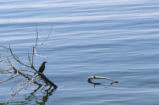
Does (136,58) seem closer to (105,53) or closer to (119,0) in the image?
(105,53)

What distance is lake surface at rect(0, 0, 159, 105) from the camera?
11.2 metres

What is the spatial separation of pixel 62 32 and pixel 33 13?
5.09 m

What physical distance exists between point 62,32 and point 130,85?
7.16m

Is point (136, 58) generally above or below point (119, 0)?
below

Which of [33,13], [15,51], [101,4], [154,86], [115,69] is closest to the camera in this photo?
[154,86]

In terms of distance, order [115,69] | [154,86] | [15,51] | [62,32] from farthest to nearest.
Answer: [62,32], [15,51], [115,69], [154,86]

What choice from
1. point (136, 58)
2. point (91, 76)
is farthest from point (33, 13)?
point (91, 76)

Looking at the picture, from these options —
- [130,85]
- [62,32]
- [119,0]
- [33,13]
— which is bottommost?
[130,85]

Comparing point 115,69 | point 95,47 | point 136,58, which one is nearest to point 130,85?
point 115,69

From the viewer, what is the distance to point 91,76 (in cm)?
1200

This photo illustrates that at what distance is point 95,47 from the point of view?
52.1 ft

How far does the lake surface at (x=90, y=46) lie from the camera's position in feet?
36.8

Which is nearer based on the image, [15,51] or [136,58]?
[136,58]

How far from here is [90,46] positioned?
16.0 m
